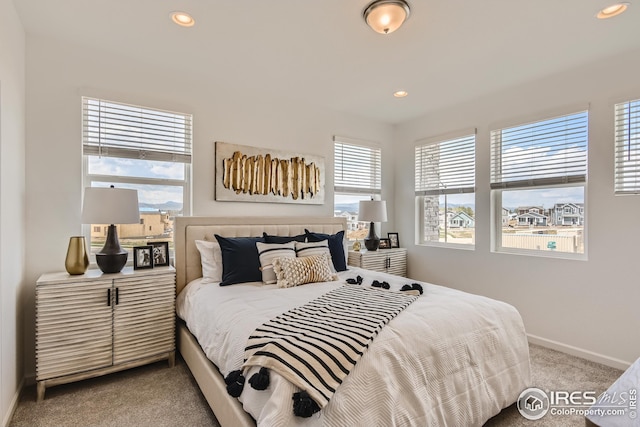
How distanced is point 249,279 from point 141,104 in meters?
1.84

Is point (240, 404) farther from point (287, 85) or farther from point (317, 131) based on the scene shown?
point (317, 131)

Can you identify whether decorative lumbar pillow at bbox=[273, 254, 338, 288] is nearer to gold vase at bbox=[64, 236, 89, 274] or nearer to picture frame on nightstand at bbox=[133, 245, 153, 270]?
picture frame on nightstand at bbox=[133, 245, 153, 270]

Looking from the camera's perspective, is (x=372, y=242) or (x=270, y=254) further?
(x=372, y=242)

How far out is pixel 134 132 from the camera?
287 centimetres

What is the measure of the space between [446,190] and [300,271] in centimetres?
237

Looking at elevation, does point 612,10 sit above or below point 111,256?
above

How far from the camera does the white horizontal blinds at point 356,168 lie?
13.7 feet

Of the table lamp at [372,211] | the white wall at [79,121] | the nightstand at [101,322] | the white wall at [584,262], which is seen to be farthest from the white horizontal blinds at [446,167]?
the nightstand at [101,322]

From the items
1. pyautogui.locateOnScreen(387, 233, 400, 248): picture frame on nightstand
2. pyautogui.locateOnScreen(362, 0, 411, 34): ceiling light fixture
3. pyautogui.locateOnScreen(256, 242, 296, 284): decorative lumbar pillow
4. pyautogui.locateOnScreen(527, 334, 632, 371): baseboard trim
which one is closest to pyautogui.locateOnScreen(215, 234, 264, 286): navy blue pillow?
pyautogui.locateOnScreen(256, 242, 296, 284): decorative lumbar pillow

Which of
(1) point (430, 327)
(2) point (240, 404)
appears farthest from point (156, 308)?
(1) point (430, 327)

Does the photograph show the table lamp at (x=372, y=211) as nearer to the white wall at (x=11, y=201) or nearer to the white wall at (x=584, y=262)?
the white wall at (x=584, y=262)

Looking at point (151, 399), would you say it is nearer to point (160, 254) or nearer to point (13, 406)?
point (13, 406)

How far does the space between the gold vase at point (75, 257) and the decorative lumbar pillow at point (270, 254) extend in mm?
1315

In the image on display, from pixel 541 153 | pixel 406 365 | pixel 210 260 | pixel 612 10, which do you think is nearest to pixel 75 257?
pixel 210 260
